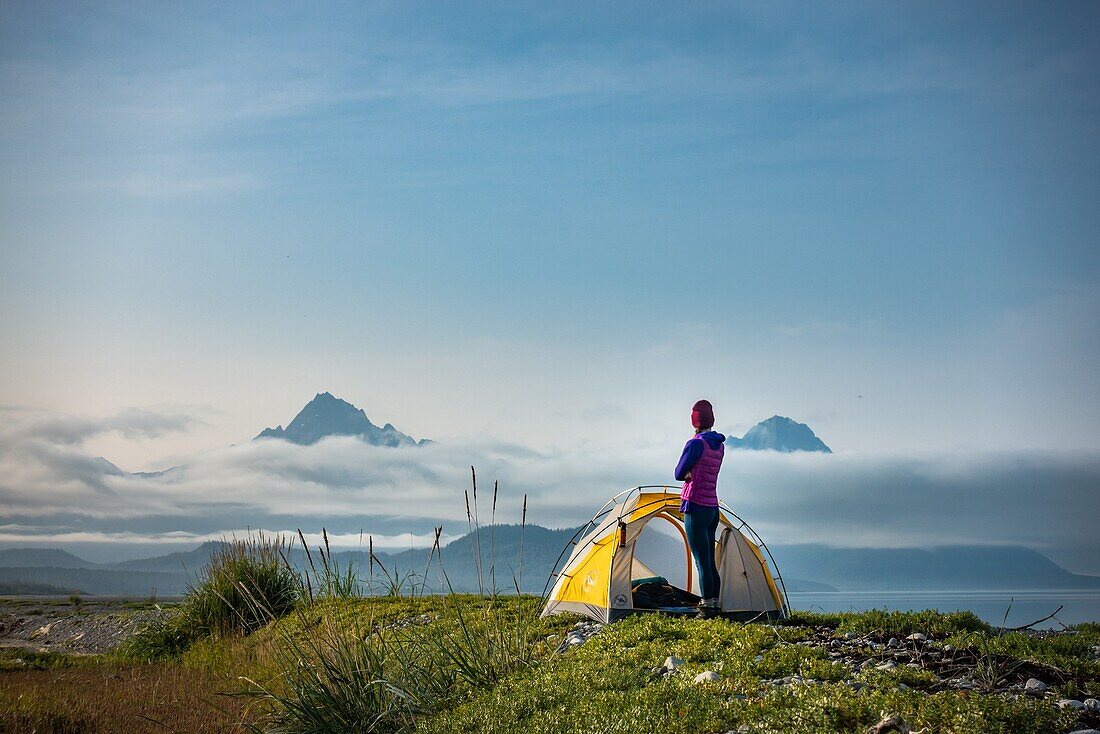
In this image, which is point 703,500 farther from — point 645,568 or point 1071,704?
point 1071,704

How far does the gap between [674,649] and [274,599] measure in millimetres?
12271

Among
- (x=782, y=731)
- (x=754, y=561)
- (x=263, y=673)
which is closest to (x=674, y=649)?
(x=782, y=731)

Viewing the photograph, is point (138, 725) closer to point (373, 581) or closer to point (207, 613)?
point (373, 581)

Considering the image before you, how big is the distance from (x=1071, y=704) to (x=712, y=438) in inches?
268

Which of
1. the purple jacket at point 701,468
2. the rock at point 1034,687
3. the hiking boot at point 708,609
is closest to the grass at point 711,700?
the rock at point 1034,687

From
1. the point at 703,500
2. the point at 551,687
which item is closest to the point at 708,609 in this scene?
the point at 703,500

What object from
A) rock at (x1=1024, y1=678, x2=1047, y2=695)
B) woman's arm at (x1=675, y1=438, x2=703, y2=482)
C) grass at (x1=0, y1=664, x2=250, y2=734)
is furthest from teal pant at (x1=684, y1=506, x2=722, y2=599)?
grass at (x1=0, y1=664, x2=250, y2=734)

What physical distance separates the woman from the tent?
1097mm

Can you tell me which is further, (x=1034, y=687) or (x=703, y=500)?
(x=703, y=500)

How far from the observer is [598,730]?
A: 7902 mm

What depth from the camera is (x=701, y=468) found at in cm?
1373

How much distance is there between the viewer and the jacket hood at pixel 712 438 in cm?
1381

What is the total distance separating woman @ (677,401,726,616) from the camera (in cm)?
1363

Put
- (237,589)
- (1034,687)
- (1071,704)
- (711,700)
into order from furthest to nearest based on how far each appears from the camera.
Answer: (237,589) < (1034,687) < (711,700) < (1071,704)
